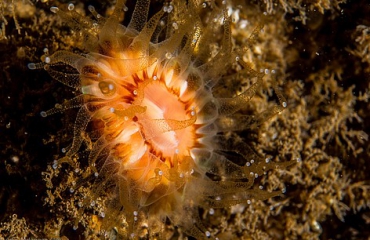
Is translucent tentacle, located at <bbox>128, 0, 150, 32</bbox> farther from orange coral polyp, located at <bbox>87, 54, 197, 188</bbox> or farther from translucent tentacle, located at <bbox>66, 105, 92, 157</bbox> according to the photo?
translucent tentacle, located at <bbox>66, 105, 92, 157</bbox>

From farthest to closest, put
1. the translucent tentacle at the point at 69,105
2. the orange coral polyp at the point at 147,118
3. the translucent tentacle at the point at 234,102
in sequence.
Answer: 1. the translucent tentacle at the point at 234,102
2. the orange coral polyp at the point at 147,118
3. the translucent tentacle at the point at 69,105

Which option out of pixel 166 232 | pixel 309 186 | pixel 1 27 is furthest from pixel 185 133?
pixel 1 27

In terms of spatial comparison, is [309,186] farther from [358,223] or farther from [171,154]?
[171,154]

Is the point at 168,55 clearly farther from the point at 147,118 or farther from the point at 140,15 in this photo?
the point at 147,118

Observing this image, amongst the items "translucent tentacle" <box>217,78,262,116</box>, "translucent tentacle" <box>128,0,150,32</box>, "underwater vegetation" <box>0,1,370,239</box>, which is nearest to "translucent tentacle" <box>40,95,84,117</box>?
"underwater vegetation" <box>0,1,370,239</box>

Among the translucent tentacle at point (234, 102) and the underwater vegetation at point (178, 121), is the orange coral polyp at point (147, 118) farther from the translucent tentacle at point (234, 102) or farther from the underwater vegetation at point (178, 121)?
the translucent tentacle at point (234, 102)

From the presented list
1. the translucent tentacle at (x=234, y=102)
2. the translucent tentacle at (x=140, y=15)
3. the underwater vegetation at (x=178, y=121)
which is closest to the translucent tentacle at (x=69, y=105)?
the underwater vegetation at (x=178, y=121)

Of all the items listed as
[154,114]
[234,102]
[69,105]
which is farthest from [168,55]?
[69,105]
